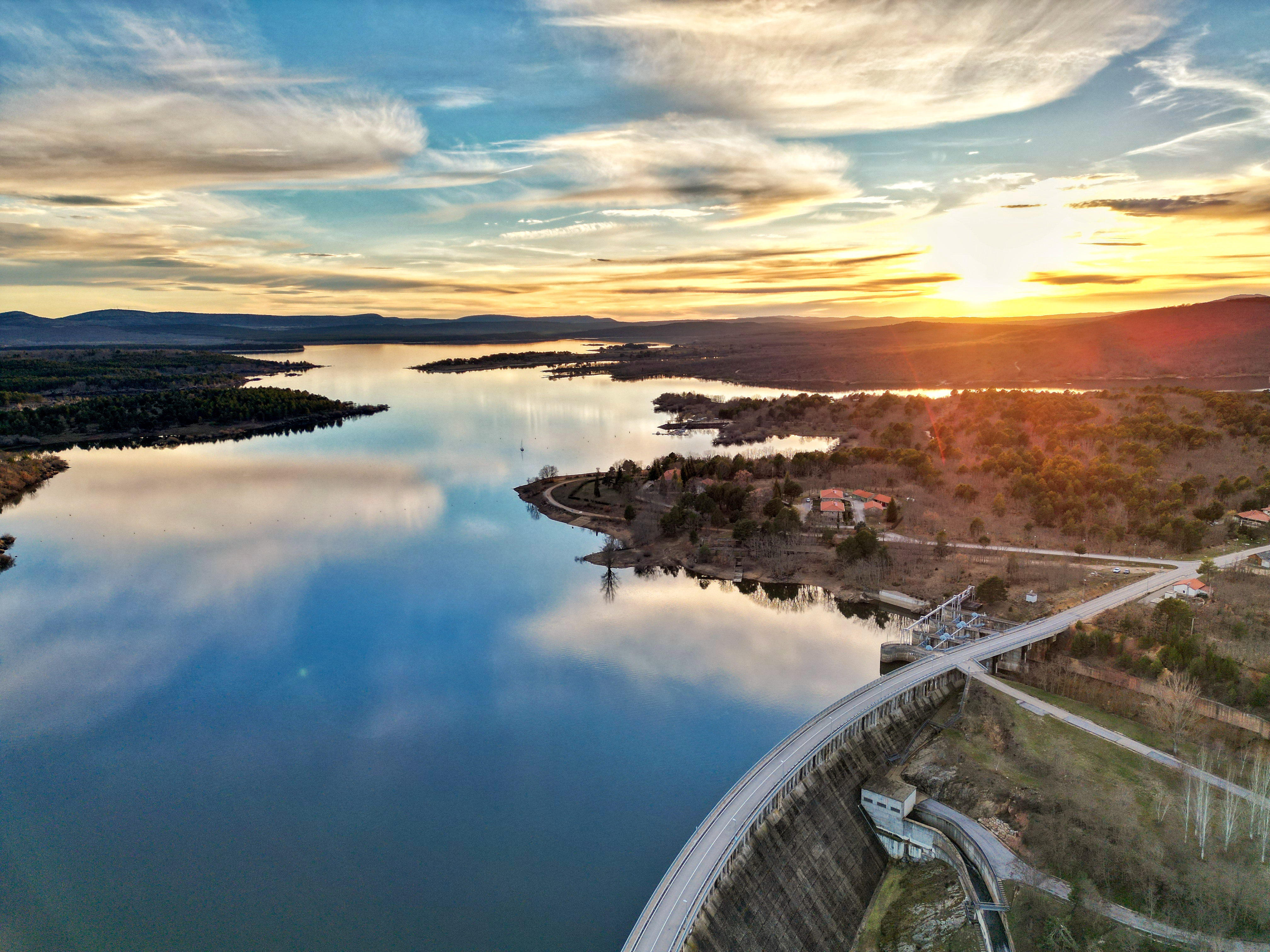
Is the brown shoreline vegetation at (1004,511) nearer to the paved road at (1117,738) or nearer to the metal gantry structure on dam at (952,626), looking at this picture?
the metal gantry structure on dam at (952,626)

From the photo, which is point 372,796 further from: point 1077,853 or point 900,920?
point 1077,853

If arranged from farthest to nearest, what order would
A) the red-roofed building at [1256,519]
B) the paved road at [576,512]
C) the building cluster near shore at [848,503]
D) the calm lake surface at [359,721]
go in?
the paved road at [576,512] → the building cluster near shore at [848,503] → the red-roofed building at [1256,519] → the calm lake surface at [359,721]

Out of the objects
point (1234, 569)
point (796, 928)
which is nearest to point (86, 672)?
point (796, 928)

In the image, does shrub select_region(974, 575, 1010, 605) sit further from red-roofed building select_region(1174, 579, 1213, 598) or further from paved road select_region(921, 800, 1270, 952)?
paved road select_region(921, 800, 1270, 952)

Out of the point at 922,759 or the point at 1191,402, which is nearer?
the point at 922,759

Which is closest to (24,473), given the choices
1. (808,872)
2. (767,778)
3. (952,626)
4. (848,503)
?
(848,503)

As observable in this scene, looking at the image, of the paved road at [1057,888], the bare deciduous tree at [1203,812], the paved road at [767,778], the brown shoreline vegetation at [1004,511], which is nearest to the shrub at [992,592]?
the brown shoreline vegetation at [1004,511]

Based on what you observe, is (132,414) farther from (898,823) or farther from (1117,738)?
(1117,738)

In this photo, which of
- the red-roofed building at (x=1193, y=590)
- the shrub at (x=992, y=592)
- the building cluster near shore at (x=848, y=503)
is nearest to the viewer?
the red-roofed building at (x=1193, y=590)
